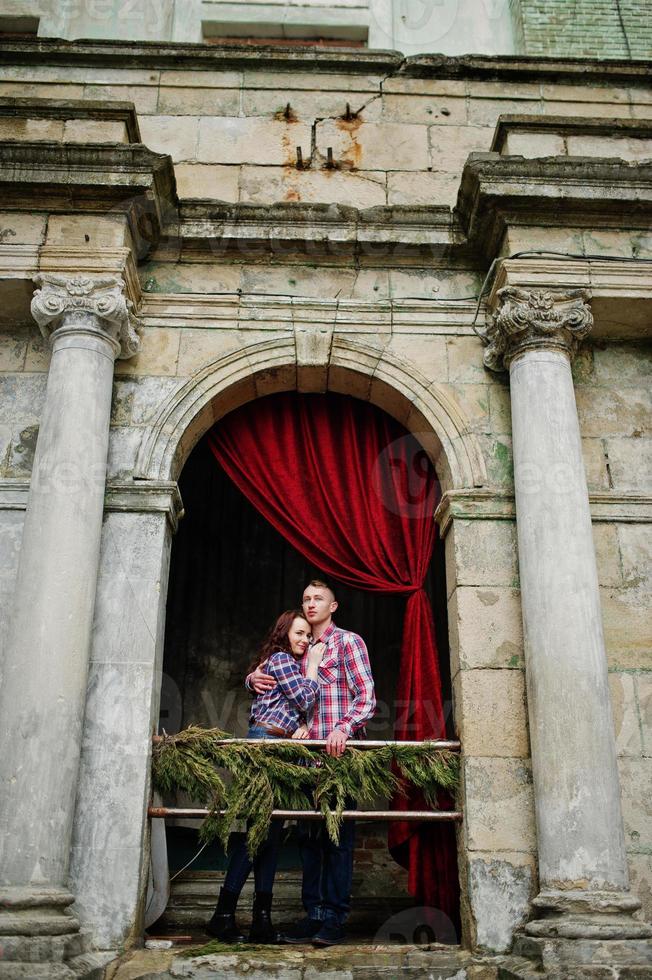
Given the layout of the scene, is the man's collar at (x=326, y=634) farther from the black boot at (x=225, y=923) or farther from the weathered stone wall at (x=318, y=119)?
the weathered stone wall at (x=318, y=119)

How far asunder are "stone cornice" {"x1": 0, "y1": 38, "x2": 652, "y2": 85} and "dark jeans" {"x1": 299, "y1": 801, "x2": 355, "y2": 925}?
5.66m

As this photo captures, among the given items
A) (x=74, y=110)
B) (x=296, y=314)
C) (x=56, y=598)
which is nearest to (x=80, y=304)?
(x=296, y=314)

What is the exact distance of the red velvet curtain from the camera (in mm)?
6457

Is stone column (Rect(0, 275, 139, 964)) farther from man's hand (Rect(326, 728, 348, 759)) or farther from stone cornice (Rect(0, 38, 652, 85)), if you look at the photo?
stone cornice (Rect(0, 38, 652, 85))

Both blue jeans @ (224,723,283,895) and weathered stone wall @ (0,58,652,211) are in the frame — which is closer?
blue jeans @ (224,723,283,895)

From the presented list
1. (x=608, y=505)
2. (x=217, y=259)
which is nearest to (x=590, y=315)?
(x=608, y=505)

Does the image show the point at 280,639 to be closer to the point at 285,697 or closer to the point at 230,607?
the point at 285,697

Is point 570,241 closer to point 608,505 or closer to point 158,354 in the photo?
point 608,505

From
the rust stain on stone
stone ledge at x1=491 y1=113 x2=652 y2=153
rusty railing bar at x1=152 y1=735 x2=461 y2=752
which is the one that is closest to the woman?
rusty railing bar at x1=152 y1=735 x2=461 y2=752

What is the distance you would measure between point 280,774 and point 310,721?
0.45 m

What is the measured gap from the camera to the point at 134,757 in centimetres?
559

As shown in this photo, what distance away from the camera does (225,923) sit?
5.50m

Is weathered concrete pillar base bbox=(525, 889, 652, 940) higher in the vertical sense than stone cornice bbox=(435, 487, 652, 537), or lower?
lower

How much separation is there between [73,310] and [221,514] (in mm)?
3313
